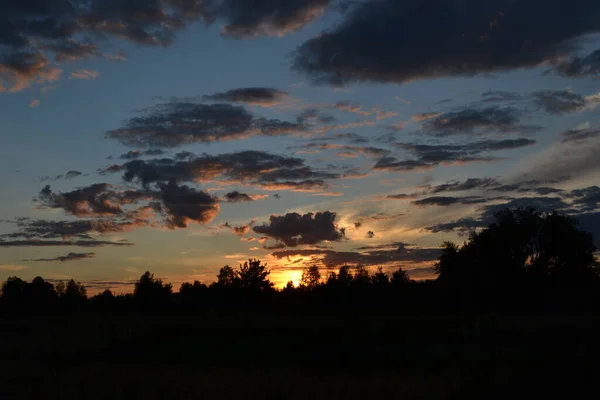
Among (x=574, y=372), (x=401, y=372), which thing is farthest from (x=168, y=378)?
(x=574, y=372)

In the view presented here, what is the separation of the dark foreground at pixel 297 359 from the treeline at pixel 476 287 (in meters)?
20.7

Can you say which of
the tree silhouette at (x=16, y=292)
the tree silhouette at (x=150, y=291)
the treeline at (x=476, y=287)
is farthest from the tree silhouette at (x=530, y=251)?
the tree silhouette at (x=16, y=292)

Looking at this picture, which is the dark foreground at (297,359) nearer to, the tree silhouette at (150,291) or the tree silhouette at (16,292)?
the tree silhouette at (150,291)

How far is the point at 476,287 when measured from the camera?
7275 centimetres

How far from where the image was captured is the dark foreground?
18.1 metres

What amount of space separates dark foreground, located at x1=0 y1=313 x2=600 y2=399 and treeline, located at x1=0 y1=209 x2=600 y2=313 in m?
20.7

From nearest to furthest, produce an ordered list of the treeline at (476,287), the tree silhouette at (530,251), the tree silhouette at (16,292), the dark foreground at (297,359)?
the dark foreground at (297,359)
the treeline at (476,287)
the tree silhouette at (530,251)
the tree silhouette at (16,292)

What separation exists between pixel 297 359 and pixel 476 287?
48082 millimetres

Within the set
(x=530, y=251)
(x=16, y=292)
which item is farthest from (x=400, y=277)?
(x=16, y=292)

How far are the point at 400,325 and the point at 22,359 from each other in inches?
887

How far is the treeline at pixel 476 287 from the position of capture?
66.6 m

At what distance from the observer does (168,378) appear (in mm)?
21031

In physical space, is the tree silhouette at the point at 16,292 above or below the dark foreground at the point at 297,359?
above

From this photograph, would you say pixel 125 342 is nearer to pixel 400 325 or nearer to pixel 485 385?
pixel 400 325
